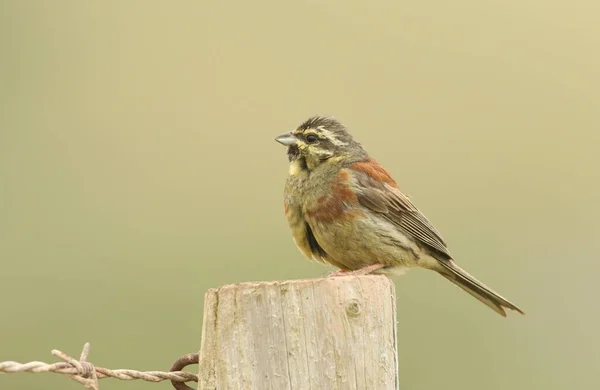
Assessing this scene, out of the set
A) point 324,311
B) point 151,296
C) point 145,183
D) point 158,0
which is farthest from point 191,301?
point 158,0

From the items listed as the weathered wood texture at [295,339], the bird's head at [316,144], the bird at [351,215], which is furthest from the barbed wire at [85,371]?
the bird's head at [316,144]

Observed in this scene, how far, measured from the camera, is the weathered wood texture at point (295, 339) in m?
3.53

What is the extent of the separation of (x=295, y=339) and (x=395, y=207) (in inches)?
102

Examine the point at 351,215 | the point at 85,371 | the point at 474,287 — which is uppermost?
the point at 351,215

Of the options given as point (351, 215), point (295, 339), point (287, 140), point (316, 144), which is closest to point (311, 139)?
point (316, 144)

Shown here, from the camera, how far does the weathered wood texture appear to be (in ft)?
11.6

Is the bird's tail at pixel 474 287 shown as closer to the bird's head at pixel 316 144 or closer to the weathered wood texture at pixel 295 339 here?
the bird's head at pixel 316 144

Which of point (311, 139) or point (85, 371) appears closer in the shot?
point (85, 371)

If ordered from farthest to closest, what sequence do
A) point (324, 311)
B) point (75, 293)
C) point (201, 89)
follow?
1. point (201, 89)
2. point (75, 293)
3. point (324, 311)

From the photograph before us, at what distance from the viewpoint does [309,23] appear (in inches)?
621

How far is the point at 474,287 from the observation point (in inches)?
243

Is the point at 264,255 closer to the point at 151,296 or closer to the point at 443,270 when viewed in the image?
the point at 151,296

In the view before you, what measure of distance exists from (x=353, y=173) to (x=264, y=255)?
366cm

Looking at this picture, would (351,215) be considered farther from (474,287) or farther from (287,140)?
(474,287)
